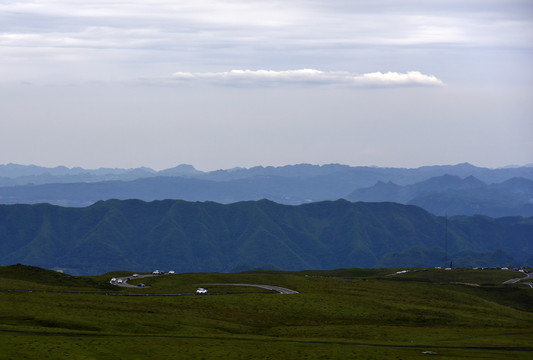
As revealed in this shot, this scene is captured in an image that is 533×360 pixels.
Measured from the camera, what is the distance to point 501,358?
9156 centimetres

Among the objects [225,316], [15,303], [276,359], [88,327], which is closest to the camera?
[276,359]

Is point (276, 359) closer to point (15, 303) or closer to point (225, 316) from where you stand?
point (225, 316)

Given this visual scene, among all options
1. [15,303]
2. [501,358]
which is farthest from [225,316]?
[501,358]

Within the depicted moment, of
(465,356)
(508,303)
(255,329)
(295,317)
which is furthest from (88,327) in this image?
(508,303)

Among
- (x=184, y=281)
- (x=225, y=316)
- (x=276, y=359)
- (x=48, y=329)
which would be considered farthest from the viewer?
(x=184, y=281)

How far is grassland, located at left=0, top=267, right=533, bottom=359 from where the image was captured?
304ft

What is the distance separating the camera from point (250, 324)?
12650cm

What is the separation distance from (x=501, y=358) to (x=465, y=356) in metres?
4.57

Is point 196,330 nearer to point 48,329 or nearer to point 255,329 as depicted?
point 255,329

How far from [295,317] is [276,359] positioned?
150 feet

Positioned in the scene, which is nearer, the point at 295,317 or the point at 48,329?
the point at 48,329

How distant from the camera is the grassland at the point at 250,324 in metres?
92.8

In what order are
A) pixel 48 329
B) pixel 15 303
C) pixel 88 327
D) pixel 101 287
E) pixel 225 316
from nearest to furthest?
pixel 48 329, pixel 88 327, pixel 15 303, pixel 225 316, pixel 101 287

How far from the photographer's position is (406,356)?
9312 centimetres
